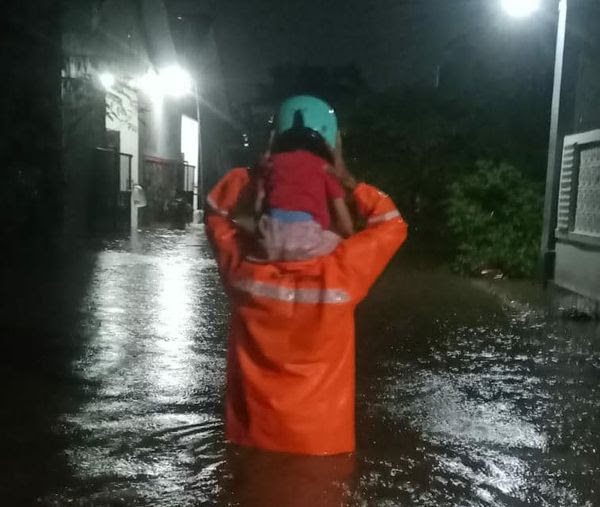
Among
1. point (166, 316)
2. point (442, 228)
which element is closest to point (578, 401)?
point (166, 316)

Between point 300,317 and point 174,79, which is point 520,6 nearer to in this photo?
point 300,317

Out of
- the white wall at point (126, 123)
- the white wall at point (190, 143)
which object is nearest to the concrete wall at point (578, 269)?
the white wall at point (126, 123)

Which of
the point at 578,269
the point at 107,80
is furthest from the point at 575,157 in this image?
the point at 107,80

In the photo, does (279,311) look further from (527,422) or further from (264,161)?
(527,422)

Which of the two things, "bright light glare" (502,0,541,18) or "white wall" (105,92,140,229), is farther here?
"white wall" (105,92,140,229)

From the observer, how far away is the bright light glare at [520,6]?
12.0m

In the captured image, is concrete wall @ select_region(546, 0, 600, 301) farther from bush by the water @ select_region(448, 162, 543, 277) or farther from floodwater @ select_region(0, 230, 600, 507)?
floodwater @ select_region(0, 230, 600, 507)

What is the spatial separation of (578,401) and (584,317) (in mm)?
3812

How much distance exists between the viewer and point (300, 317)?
4.06 metres

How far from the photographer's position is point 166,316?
885cm

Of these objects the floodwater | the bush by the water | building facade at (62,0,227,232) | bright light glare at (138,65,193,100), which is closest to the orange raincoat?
the floodwater

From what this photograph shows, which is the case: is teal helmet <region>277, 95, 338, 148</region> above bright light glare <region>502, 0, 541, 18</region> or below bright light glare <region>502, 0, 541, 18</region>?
below

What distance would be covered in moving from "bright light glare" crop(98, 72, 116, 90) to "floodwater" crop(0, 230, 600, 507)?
27.2ft

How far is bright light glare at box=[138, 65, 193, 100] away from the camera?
75.3 feet
